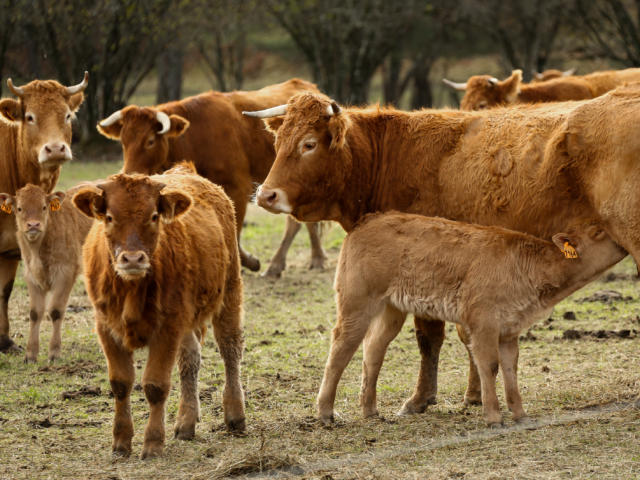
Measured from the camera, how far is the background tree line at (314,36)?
23.8 meters

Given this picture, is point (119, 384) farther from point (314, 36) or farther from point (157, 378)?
point (314, 36)

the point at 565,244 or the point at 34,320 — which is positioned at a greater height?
the point at 565,244

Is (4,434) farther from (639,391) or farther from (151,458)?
(639,391)

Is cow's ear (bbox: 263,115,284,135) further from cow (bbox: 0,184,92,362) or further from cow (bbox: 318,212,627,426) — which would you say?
cow (bbox: 0,184,92,362)

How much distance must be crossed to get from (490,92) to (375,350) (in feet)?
28.3

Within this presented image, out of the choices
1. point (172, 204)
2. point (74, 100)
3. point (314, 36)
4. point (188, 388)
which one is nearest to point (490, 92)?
point (74, 100)

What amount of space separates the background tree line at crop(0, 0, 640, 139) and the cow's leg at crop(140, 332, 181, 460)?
1594 cm

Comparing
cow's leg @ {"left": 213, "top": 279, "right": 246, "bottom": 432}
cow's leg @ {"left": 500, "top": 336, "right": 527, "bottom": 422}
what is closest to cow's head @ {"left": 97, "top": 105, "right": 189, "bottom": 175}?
cow's leg @ {"left": 213, "top": 279, "right": 246, "bottom": 432}

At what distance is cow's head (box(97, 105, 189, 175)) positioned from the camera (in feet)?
34.6

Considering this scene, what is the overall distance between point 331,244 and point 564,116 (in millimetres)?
8170

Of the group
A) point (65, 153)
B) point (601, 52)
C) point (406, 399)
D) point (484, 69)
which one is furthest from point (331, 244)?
point (484, 69)

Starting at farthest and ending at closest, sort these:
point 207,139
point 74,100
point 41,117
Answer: point 207,139, point 74,100, point 41,117

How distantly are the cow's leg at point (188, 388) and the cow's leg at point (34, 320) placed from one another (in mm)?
2465

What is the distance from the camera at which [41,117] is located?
9.16 m
